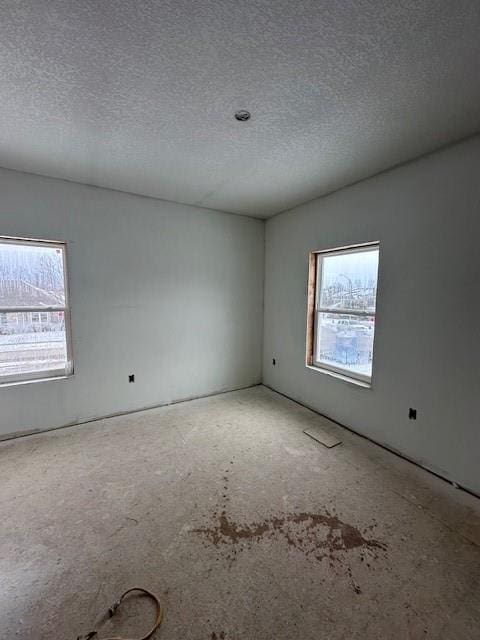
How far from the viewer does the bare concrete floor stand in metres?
1.26

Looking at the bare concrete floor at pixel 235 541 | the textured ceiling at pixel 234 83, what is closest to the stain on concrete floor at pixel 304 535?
the bare concrete floor at pixel 235 541

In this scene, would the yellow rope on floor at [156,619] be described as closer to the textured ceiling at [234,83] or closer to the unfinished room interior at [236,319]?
the unfinished room interior at [236,319]

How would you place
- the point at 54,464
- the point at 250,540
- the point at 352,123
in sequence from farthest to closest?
the point at 54,464
the point at 352,123
the point at 250,540

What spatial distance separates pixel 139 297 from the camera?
11.0 feet

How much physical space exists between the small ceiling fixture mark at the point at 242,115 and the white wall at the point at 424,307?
1.50 m

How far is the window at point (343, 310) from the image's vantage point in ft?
9.43

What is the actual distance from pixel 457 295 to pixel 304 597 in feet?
7.15

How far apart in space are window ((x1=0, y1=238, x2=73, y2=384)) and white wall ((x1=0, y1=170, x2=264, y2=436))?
0.40ft

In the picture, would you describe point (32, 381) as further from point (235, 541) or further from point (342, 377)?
point (342, 377)

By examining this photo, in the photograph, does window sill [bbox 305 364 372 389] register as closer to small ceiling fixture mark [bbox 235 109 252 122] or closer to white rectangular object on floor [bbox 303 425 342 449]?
white rectangular object on floor [bbox 303 425 342 449]

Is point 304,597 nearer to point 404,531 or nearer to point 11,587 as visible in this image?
point 404,531

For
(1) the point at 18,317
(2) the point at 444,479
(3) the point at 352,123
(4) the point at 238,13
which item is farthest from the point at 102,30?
(2) the point at 444,479

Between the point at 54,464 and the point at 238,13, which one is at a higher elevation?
the point at 238,13

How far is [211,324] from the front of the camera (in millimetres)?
3920
